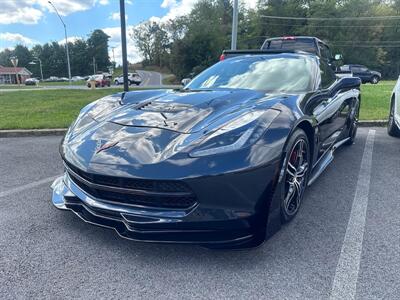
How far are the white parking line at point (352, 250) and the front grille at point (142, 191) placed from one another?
946 millimetres

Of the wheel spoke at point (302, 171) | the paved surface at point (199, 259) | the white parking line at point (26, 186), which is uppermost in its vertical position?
the wheel spoke at point (302, 171)

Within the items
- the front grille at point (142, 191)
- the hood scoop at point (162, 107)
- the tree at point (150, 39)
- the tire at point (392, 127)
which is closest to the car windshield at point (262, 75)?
the hood scoop at point (162, 107)

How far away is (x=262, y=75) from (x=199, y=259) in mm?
2002

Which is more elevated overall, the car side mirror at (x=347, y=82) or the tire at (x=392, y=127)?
the car side mirror at (x=347, y=82)

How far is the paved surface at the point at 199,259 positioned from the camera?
1920 mm

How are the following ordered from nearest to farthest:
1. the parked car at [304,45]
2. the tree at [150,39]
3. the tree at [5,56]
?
the parked car at [304,45] < the tree at [150,39] < the tree at [5,56]

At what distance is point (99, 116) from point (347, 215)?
87.1 inches

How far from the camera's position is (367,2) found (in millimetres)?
53969

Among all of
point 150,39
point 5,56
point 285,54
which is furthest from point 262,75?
point 5,56

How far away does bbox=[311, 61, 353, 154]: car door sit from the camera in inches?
125

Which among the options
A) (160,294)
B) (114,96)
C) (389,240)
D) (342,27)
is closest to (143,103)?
(114,96)

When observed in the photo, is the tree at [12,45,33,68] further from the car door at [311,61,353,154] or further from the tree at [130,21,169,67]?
the car door at [311,61,353,154]

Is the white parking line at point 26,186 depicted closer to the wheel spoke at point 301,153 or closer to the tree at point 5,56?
the wheel spoke at point 301,153

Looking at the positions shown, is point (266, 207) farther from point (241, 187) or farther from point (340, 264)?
point (340, 264)
